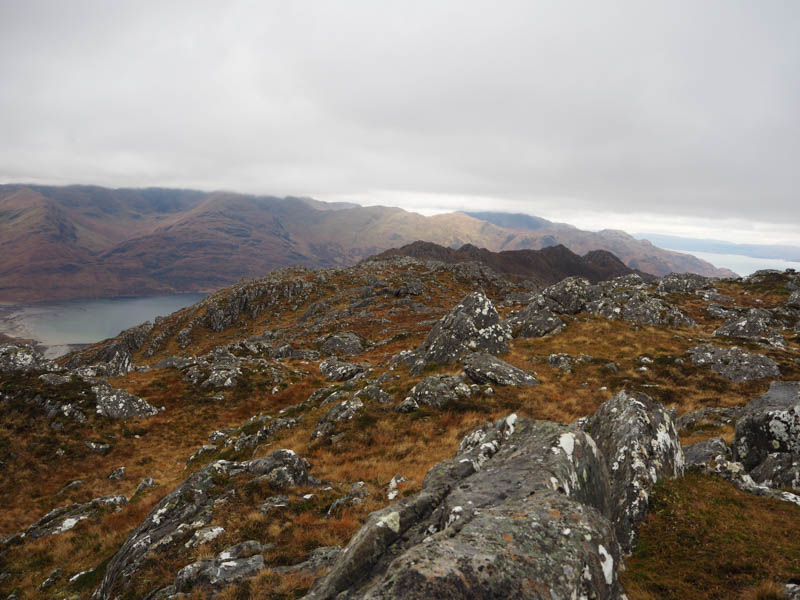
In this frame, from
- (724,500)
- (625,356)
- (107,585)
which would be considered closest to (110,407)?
(107,585)

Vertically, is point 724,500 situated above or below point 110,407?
above

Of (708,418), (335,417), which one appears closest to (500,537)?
(335,417)

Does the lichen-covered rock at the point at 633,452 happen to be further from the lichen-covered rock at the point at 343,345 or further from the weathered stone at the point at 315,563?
the lichen-covered rock at the point at 343,345

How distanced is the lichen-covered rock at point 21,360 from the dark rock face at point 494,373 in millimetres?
46448

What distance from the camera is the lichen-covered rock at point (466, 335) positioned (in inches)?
1320

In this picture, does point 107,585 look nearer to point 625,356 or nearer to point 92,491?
point 92,491

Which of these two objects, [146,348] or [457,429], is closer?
[457,429]

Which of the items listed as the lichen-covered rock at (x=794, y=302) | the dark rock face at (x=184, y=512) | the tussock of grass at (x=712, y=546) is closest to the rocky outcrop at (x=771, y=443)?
the tussock of grass at (x=712, y=546)

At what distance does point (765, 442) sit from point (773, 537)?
20.8 feet

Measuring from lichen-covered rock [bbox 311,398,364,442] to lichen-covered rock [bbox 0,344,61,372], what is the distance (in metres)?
36.4

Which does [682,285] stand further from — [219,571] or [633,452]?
[219,571]

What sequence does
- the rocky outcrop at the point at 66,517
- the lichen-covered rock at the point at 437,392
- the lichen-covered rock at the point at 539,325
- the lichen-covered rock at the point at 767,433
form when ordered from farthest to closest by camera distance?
the lichen-covered rock at the point at 539,325 → the lichen-covered rock at the point at 437,392 → the rocky outcrop at the point at 66,517 → the lichen-covered rock at the point at 767,433

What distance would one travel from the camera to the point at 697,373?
2853 cm

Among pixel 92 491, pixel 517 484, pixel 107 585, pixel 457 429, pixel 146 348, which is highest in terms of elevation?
pixel 517 484
